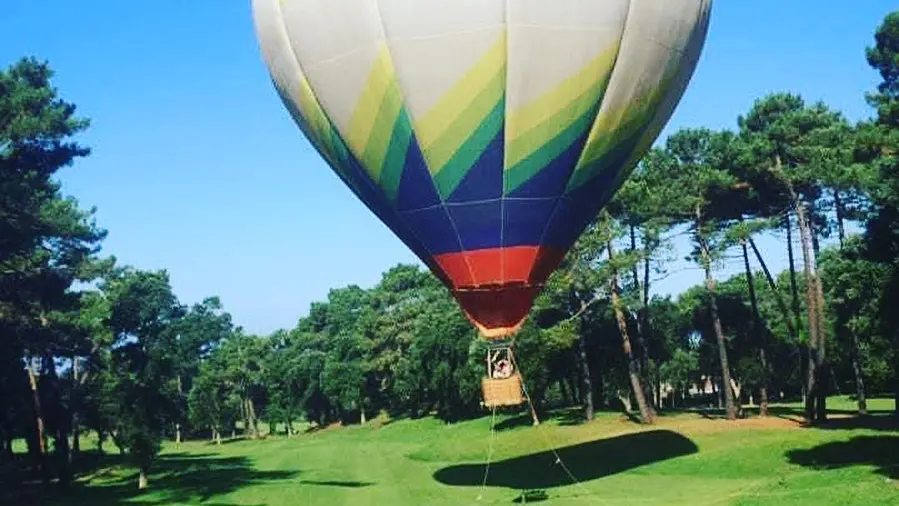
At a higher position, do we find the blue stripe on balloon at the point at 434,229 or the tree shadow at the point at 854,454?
the blue stripe on balloon at the point at 434,229

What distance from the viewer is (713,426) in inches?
1603

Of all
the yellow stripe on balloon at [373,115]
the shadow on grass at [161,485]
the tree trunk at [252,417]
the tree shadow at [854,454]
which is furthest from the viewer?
the tree trunk at [252,417]

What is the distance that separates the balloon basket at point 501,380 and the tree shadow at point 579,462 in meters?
14.4

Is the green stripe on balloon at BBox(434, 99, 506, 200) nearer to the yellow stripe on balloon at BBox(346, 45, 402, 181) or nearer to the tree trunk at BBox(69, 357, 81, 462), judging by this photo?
the yellow stripe on balloon at BBox(346, 45, 402, 181)

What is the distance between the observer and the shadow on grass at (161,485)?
39.4 m

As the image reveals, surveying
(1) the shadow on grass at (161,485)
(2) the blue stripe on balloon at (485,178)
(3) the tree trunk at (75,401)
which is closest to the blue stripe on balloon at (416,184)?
(2) the blue stripe on balloon at (485,178)

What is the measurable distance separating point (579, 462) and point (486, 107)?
23.3m

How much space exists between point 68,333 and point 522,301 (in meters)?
34.7

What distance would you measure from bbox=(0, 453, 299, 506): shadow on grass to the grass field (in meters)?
0.11

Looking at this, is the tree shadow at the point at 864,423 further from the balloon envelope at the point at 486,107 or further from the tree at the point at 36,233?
the tree at the point at 36,233

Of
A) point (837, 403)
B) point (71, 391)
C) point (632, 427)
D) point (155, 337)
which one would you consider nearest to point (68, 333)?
point (71, 391)

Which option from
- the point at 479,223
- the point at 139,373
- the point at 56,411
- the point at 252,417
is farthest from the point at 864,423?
the point at 252,417

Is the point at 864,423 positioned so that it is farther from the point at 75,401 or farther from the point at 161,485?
the point at 75,401

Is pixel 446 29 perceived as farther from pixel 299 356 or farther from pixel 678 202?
pixel 299 356
